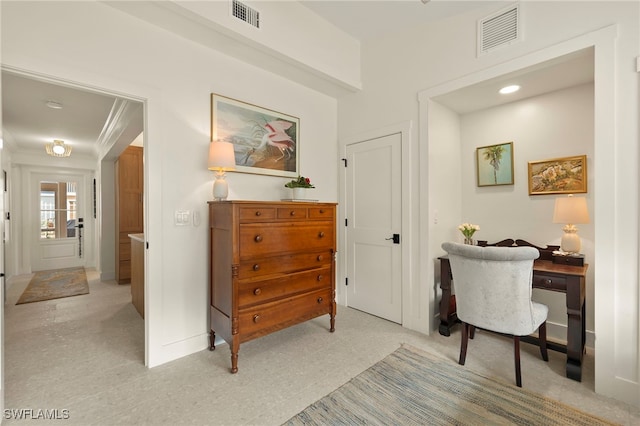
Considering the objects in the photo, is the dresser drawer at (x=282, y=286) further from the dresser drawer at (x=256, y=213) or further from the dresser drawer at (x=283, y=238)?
the dresser drawer at (x=256, y=213)

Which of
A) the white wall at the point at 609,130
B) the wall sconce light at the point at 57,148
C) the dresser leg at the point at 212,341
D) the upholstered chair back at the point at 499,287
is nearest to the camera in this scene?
the white wall at the point at 609,130

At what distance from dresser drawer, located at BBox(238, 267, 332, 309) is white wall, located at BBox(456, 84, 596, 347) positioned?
1.72m

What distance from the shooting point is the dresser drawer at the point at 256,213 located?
2.24m

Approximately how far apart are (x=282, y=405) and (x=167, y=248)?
58.7 inches

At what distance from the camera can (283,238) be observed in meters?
2.51

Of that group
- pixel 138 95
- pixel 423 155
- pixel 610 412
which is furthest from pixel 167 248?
pixel 610 412

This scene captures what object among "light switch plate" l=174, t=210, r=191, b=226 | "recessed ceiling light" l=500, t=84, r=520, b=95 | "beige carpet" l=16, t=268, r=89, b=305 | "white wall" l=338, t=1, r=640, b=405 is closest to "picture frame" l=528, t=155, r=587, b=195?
"white wall" l=338, t=1, r=640, b=405

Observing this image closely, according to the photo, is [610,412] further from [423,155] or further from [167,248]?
[167,248]

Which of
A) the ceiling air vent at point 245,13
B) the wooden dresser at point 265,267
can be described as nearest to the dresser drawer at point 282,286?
the wooden dresser at point 265,267

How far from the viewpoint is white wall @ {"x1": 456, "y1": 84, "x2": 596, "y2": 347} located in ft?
8.43

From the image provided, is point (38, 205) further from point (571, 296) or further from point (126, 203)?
point (571, 296)

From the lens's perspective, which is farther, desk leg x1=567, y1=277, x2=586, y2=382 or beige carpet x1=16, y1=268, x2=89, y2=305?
beige carpet x1=16, y1=268, x2=89, y2=305

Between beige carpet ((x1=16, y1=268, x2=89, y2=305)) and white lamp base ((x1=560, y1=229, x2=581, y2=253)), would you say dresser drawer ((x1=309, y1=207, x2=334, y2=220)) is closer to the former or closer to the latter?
white lamp base ((x1=560, y1=229, x2=581, y2=253))

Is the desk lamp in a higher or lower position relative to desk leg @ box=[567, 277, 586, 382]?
higher
